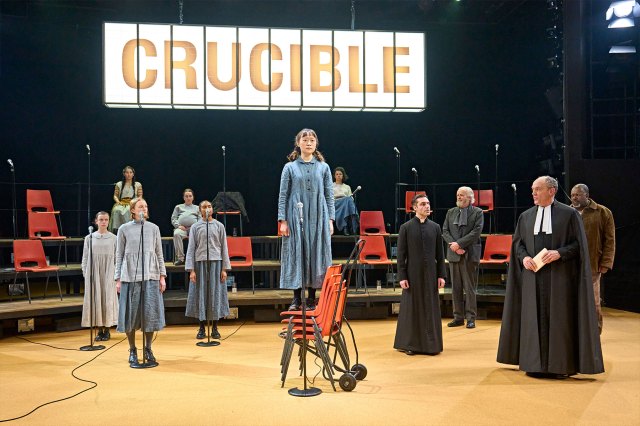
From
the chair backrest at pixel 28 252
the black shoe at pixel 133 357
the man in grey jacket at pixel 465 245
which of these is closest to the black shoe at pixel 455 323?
the man in grey jacket at pixel 465 245

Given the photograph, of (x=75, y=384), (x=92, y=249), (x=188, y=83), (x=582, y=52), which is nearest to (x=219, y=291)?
(x=92, y=249)

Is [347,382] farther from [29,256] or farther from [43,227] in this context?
[43,227]

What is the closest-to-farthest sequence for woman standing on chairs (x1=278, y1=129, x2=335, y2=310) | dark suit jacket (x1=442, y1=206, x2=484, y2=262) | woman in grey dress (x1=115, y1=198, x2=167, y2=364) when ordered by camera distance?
woman standing on chairs (x1=278, y1=129, x2=335, y2=310), woman in grey dress (x1=115, y1=198, x2=167, y2=364), dark suit jacket (x1=442, y1=206, x2=484, y2=262)

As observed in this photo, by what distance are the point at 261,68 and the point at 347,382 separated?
21.5 ft

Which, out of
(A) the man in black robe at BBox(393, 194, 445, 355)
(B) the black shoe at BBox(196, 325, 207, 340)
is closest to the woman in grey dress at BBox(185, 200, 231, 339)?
(B) the black shoe at BBox(196, 325, 207, 340)

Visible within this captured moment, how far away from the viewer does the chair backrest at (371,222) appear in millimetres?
9812

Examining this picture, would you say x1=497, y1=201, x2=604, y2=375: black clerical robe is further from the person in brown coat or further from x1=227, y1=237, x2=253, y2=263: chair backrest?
x1=227, y1=237, x2=253, y2=263: chair backrest

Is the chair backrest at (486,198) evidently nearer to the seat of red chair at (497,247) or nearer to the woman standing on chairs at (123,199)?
the seat of red chair at (497,247)

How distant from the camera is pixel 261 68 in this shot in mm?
9602

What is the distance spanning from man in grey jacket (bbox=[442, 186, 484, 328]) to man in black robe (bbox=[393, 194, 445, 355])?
1.29 m

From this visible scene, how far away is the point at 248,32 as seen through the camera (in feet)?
31.1

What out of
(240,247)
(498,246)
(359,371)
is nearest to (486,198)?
(498,246)

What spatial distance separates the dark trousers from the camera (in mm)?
7297

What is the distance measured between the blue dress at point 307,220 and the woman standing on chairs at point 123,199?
16.7 ft
